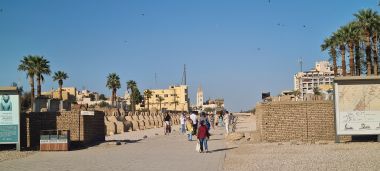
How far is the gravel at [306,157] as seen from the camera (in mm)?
14683

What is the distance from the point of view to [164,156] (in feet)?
64.2

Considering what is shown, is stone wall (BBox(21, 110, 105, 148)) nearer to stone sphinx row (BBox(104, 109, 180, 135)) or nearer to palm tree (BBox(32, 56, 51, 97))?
stone sphinx row (BBox(104, 109, 180, 135))

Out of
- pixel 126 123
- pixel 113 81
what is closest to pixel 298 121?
pixel 126 123

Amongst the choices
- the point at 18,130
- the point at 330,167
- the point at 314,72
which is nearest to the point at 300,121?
the point at 330,167

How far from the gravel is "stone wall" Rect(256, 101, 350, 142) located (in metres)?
0.99

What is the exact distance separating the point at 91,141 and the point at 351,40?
32.6 meters

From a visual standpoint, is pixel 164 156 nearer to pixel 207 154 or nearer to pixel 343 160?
pixel 207 154

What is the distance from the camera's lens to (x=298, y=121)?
23.1m

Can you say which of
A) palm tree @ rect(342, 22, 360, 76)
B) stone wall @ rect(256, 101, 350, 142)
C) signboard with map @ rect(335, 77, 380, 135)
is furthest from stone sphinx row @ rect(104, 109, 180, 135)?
signboard with map @ rect(335, 77, 380, 135)

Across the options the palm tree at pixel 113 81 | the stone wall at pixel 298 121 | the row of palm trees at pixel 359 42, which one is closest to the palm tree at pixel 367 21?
the row of palm trees at pixel 359 42

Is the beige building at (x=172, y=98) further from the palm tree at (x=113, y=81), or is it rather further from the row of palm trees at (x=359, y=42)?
the row of palm trees at (x=359, y=42)

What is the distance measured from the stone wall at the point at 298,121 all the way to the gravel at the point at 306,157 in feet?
3.24

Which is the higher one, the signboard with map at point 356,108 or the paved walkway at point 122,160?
the signboard with map at point 356,108

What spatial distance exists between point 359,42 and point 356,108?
33468 millimetres
